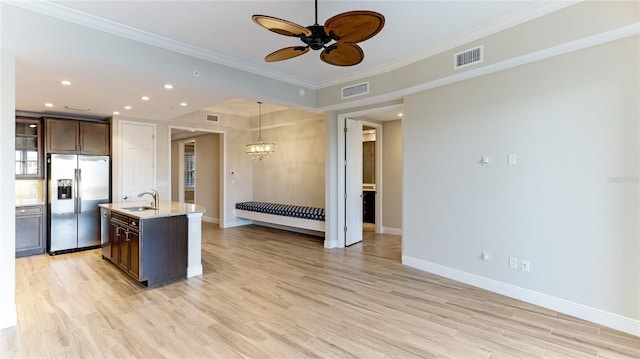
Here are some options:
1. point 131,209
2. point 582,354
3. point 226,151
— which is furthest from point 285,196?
point 582,354

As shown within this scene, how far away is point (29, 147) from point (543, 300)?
795cm

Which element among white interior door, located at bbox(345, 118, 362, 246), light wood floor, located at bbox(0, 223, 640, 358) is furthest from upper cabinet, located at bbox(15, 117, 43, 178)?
white interior door, located at bbox(345, 118, 362, 246)

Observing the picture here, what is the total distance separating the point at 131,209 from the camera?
442cm

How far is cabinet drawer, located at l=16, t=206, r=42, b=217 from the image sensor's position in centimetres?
506

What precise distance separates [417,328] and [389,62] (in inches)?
134

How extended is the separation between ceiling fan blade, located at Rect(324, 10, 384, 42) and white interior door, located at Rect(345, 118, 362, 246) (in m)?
3.49

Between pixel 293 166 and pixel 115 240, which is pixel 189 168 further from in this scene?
pixel 115 240

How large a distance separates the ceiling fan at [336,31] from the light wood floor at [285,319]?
250 cm

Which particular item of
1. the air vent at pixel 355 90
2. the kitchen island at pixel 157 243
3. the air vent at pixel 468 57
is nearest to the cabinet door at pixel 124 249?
the kitchen island at pixel 157 243

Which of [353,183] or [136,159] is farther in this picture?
[136,159]

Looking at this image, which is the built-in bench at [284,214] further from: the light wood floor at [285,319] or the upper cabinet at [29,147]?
the upper cabinet at [29,147]

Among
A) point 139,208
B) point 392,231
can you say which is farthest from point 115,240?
point 392,231

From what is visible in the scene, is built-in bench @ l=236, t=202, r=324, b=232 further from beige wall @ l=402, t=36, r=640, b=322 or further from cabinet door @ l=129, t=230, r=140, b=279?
cabinet door @ l=129, t=230, r=140, b=279

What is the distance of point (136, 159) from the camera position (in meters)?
6.19
